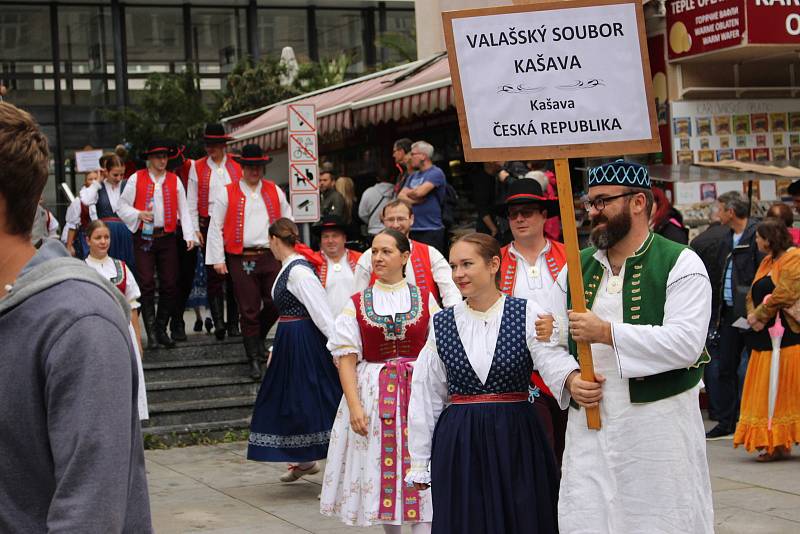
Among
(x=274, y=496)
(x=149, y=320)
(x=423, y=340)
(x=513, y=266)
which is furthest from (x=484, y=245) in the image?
(x=149, y=320)

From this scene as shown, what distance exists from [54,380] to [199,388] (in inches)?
413

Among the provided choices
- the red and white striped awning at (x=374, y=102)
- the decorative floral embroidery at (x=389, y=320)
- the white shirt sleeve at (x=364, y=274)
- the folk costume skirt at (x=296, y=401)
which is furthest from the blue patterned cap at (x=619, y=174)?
the red and white striped awning at (x=374, y=102)

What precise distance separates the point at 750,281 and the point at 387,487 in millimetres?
5375

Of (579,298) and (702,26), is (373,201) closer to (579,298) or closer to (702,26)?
(702,26)

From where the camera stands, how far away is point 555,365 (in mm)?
4934

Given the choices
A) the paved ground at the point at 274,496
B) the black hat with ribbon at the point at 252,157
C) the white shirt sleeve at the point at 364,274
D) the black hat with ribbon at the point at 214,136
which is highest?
the black hat with ribbon at the point at 214,136

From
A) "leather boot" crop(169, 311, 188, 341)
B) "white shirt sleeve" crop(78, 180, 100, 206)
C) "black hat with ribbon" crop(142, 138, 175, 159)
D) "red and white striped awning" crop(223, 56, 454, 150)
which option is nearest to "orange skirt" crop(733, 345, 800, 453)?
"red and white striped awning" crop(223, 56, 454, 150)

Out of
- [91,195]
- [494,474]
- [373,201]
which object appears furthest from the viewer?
[373,201]

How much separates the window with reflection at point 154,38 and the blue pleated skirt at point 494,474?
1283 inches

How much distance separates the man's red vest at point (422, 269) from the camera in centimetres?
757

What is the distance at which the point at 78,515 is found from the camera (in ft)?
7.29

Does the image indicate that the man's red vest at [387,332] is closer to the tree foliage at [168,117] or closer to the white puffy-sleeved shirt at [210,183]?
the white puffy-sleeved shirt at [210,183]

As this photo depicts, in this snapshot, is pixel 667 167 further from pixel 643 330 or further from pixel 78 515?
pixel 78 515

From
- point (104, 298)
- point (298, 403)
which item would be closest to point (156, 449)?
point (298, 403)
